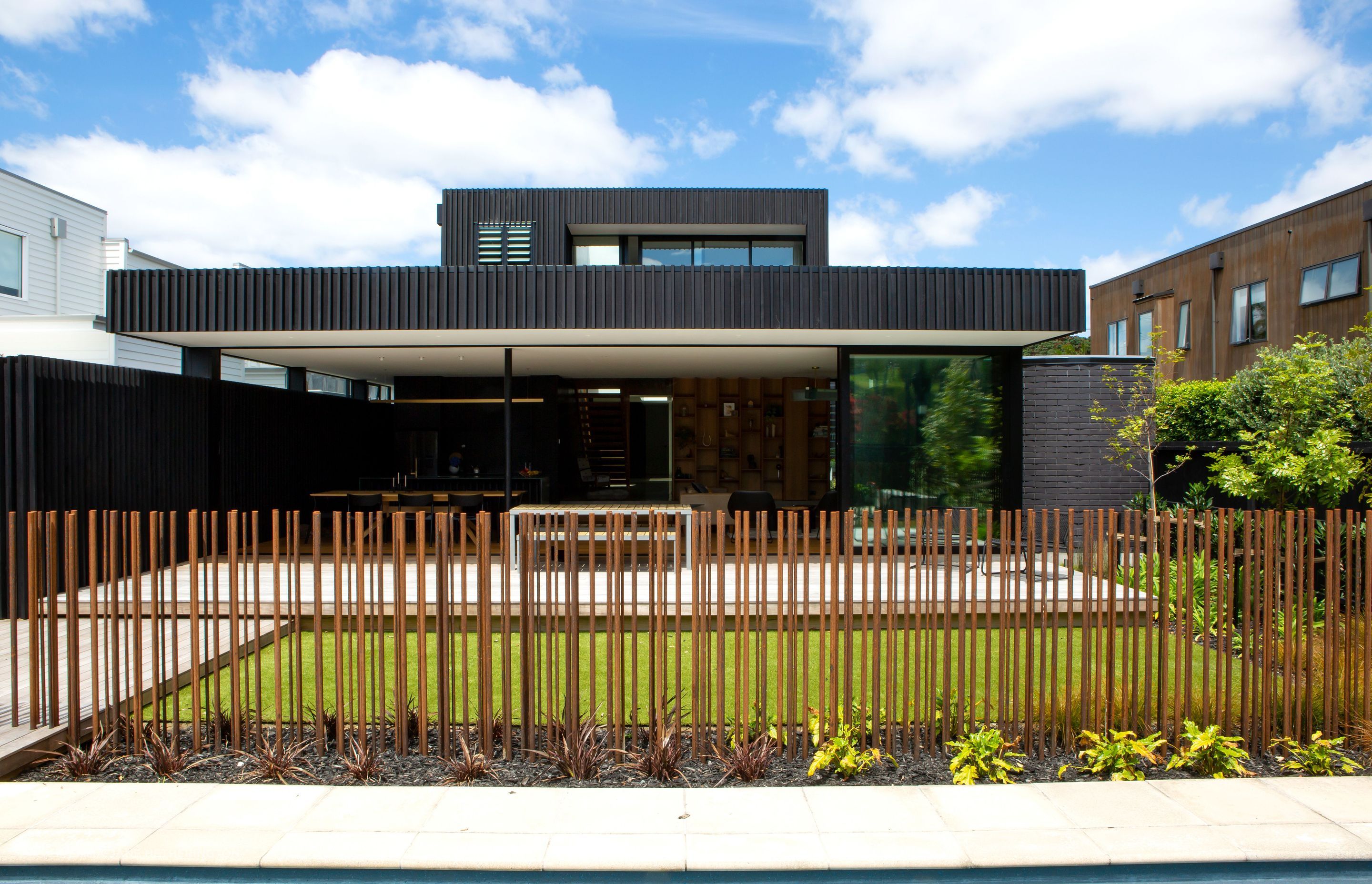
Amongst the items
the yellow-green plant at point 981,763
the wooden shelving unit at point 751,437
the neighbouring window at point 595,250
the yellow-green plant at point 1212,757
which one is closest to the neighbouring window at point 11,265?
the neighbouring window at point 595,250

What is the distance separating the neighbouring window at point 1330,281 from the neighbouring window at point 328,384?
19.4m

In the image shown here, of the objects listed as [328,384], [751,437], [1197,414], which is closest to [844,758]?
[751,437]

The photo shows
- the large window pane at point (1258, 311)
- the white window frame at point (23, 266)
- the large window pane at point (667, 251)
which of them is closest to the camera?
the white window frame at point (23, 266)

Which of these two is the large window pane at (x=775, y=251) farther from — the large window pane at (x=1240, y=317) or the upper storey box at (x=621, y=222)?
the large window pane at (x=1240, y=317)

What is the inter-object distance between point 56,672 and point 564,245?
15.3 meters

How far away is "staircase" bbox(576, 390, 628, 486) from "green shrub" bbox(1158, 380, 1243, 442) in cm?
1001

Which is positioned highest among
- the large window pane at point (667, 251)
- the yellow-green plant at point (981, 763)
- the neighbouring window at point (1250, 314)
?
the large window pane at point (667, 251)

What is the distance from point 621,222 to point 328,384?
6.96m

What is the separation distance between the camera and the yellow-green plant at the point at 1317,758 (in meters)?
3.98

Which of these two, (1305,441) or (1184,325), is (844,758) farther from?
(1184,325)

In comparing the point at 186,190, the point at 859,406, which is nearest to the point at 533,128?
the point at 859,406

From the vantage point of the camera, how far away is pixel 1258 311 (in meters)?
19.2

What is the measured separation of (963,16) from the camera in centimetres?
1067

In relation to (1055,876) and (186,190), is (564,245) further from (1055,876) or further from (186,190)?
(186,190)
